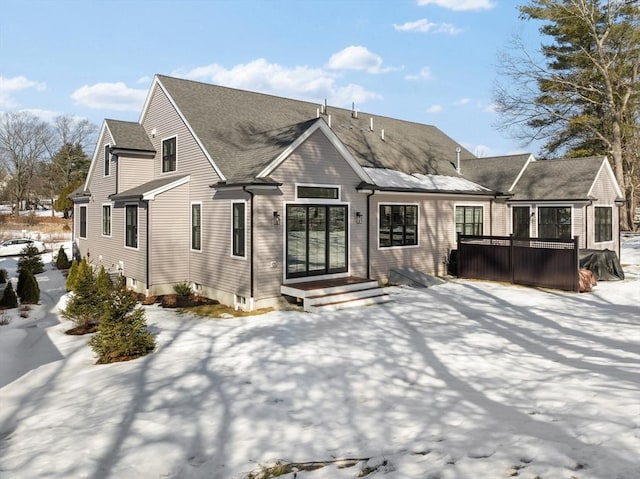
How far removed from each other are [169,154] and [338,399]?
1281 cm

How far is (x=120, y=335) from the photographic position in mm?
8422

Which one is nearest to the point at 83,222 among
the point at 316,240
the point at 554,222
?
the point at 316,240

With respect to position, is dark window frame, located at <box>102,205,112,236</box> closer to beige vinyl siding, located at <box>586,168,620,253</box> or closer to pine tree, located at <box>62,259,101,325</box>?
pine tree, located at <box>62,259,101,325</box>

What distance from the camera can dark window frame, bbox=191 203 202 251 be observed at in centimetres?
1431

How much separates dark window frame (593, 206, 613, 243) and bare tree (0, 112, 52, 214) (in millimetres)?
67105

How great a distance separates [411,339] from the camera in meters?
9.15

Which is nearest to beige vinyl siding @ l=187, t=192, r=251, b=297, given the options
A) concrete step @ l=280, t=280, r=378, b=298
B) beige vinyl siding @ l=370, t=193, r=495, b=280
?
concrete step @ l=280, t=280, r=378, b=298

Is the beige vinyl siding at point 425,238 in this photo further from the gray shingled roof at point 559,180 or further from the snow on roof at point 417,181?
the gray shingled roof at point 559,180

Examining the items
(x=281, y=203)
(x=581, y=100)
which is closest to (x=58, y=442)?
(x=281, y=203)

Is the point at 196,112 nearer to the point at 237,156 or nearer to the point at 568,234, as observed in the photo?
the point at 237,156

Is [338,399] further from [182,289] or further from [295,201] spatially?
[182,289]

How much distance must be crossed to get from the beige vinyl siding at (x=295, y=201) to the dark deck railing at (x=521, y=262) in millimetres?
5035

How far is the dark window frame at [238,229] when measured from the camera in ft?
40.3

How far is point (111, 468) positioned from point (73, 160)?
217 feet
